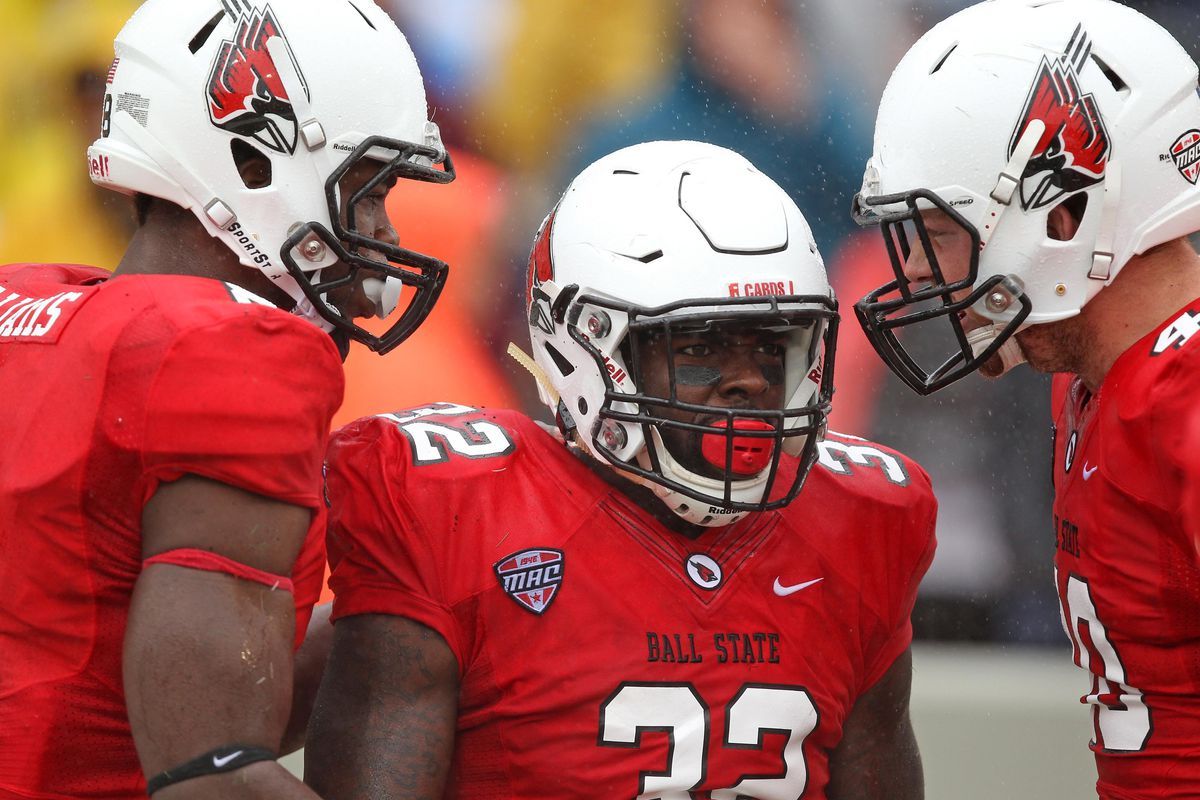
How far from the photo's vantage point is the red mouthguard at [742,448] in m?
2.18

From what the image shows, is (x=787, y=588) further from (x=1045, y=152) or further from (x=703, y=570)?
(x=1045, y=152)

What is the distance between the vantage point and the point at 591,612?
217 cm

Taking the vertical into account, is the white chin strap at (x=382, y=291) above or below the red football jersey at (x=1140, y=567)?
above

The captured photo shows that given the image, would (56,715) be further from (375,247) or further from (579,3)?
(579,3)

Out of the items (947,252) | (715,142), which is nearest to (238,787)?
(947,252)

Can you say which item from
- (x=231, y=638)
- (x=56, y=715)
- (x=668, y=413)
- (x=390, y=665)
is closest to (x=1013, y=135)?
(x=668, y=413)

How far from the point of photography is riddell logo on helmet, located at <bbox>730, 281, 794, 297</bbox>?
221cm

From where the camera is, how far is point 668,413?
88.0 inches

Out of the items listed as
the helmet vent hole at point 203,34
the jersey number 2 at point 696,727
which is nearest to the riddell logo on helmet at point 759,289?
the jersey number 2 at point 696,727

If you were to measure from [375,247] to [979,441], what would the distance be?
2.62 meters

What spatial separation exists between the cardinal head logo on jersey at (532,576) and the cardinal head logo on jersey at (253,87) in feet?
2.22

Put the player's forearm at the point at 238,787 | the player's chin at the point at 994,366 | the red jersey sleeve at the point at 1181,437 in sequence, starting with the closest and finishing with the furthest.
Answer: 1. the player's forearm at the point at 238,787
2. the red jersey sleeve at the point at 1181,437
3. the player's chin at the point at 994,366

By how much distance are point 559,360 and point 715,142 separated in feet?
6.79

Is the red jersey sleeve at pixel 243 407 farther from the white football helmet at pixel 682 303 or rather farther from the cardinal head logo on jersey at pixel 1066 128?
the cardinal head logo on jersey at pixel 1066 128
